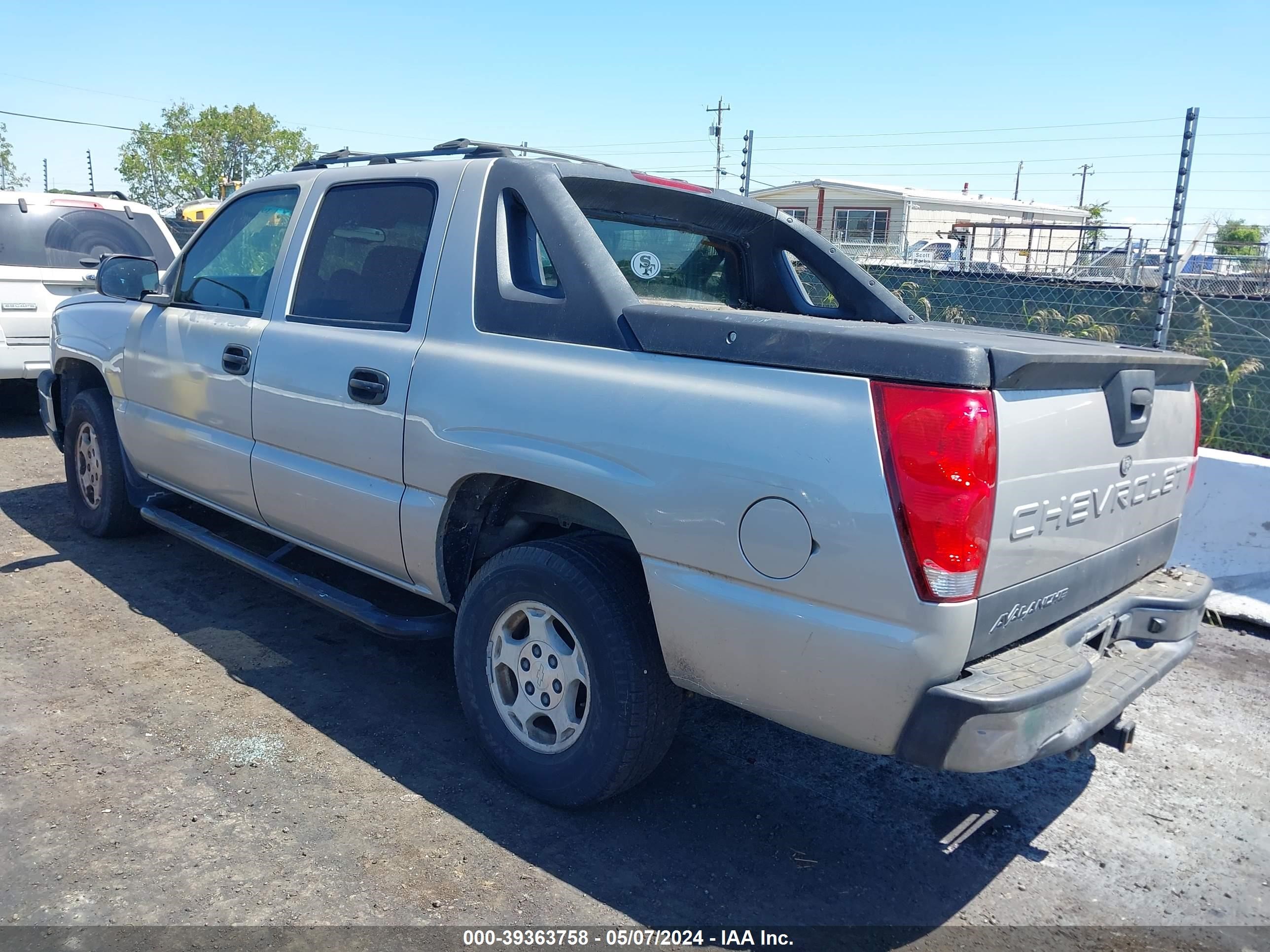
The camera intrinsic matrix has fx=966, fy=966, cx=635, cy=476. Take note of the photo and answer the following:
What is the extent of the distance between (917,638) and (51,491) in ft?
21.5

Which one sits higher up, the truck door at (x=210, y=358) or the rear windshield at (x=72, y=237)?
the rear windshield at (x=72, y=237)

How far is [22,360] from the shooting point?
8000 millimetres

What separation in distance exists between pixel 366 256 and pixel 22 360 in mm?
5798

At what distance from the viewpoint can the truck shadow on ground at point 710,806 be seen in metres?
2.80

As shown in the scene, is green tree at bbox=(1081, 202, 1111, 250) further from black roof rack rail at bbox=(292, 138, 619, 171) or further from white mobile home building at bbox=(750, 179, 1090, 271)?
black roof rack rail at bbox=(292, 138, 619, 171)

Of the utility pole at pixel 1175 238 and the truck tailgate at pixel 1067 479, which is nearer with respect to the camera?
the truck tailgate at pixel 1067 479

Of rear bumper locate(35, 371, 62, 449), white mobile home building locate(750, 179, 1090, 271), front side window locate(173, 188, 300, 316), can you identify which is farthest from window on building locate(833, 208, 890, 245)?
front side window locate(173, 188, 300, 316)

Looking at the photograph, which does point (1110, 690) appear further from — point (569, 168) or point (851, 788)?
point (569, 168)

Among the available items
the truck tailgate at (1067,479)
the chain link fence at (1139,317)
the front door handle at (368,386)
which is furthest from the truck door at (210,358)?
the chain link fence at (1139,317)

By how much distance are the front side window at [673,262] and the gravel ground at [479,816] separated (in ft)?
5.67

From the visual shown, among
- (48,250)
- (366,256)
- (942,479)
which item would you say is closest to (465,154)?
(366,256)

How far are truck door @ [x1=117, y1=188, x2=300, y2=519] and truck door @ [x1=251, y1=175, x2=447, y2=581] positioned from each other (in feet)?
0.67

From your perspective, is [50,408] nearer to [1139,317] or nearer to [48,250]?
[48,250]

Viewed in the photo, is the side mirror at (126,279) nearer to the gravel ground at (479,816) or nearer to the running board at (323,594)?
the running board at (323,594)
